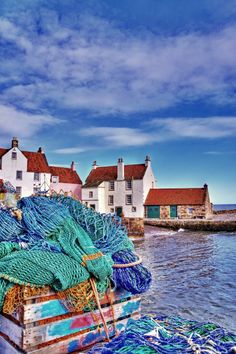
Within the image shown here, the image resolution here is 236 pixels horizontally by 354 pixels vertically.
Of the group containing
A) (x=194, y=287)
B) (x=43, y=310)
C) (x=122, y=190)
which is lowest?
(x=194, y=287)

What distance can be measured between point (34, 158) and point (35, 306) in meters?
38.5

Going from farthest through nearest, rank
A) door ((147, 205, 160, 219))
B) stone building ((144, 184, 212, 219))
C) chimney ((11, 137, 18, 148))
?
door ((147, 205, 160, 219)), stone building ((144, 184, 212, 219)), chimney ((11, 137, 18, 148))

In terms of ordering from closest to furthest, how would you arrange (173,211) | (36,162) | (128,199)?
1. (36,162)
2. (128,199)
3. (173,211)

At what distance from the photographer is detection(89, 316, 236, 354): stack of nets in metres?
3.39

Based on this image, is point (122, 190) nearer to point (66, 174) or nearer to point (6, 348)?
point (66, 174)

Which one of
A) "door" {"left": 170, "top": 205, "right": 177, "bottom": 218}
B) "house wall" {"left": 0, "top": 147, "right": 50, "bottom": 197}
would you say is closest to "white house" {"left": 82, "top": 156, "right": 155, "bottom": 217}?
"door" {"left": 170, "top": 205, "right": 177, "bottom": 218}

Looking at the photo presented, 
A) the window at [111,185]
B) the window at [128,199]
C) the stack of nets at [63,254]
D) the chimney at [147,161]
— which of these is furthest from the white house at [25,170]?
the stack of nets at [63,254]

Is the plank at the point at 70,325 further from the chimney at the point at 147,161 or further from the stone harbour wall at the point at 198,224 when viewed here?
the chimney at the point at 147,161

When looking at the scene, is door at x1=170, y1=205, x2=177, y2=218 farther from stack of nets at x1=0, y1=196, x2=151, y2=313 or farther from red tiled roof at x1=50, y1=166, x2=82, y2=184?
stack of nets at x1=0, y1=196, x2=151, y2=313

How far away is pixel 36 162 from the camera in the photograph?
4075 centimetres

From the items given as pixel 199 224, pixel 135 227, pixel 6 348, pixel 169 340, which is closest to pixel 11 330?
pixel 6 348

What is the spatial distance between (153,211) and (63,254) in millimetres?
40623

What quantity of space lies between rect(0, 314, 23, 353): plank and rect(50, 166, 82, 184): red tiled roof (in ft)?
130

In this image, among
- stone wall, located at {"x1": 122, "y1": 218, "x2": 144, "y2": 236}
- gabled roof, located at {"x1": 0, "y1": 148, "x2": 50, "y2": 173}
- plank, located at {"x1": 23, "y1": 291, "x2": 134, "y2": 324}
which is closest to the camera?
plank, located at {"x1": 23, "y1": 291, "x2": 134, "y2": 324}
